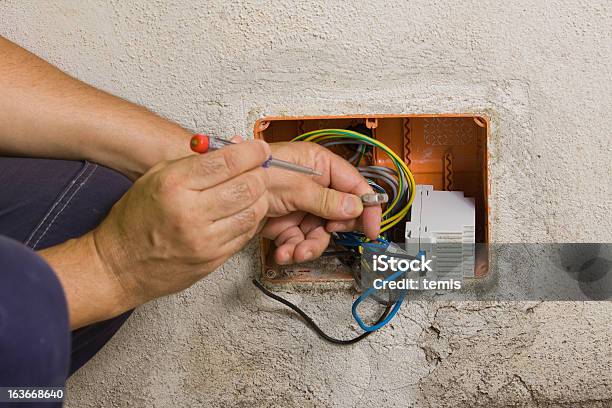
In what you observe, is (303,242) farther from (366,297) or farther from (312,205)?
(366,297)

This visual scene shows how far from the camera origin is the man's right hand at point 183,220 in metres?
0.73

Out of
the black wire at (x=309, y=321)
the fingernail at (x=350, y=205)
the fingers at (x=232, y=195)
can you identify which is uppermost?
the fingers at (x=232, y=195)

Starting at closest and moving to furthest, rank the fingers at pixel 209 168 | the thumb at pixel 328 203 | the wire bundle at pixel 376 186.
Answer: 1. the fingers at pixel 209 168
2. the thumb at pixel 328 203
3. the wire bundle at pixel 376 186

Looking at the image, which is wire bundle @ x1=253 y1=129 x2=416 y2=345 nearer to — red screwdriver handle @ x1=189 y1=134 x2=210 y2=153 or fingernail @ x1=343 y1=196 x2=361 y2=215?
fingernail @ x1=343 y1=196 x2=361 y2=215

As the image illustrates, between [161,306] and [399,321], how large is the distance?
47cm

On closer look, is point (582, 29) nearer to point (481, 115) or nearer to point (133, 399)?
point (481, 115)

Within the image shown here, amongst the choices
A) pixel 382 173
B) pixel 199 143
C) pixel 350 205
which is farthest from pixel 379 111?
pixel 199 143

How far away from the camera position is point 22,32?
1.14 metres

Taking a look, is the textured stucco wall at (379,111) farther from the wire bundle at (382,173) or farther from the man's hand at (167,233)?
the man's hand at (167,233)

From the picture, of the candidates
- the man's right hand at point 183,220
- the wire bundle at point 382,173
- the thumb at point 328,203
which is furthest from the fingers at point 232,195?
the wire bundle at point 382,173

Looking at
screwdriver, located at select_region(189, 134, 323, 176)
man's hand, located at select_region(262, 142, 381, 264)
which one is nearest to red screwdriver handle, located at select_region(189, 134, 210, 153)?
screwdriver, located at select_region(189, 134, 323, 176)

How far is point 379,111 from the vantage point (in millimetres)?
1095

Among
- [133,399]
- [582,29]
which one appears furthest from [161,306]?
[582,29]

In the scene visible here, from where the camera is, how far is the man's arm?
0.98 meters
